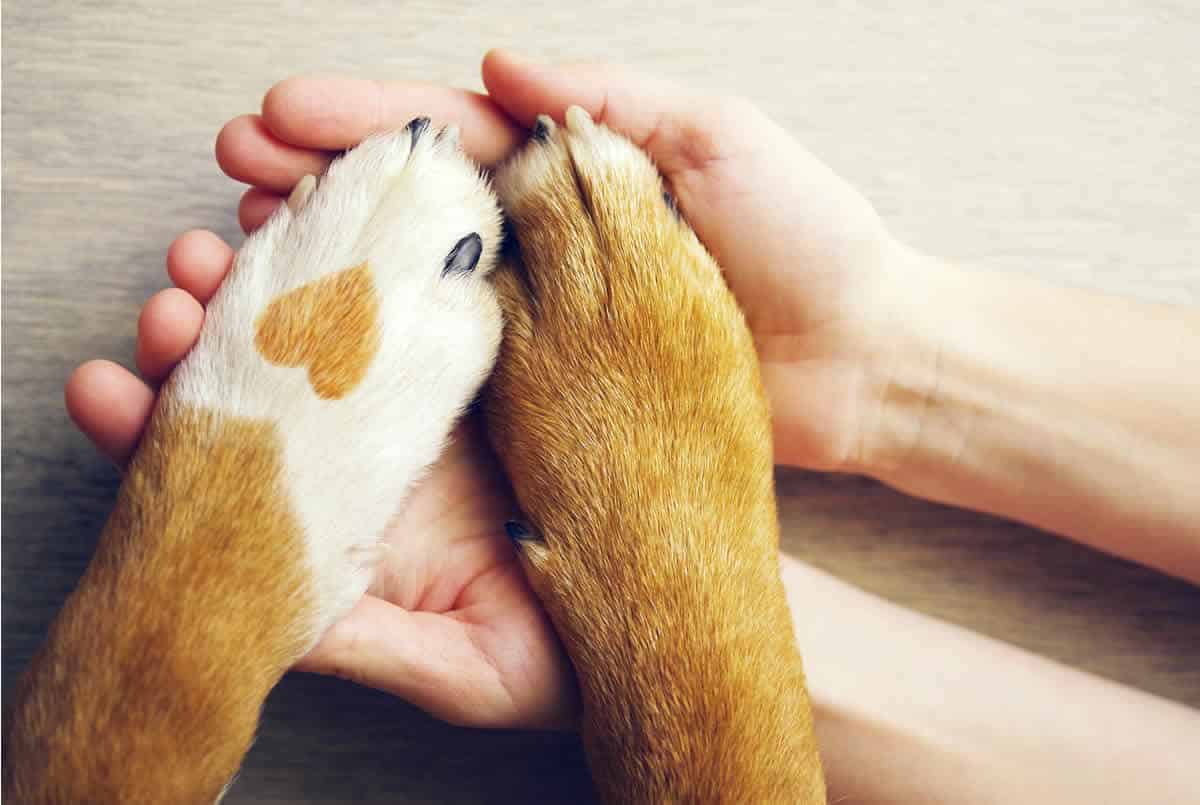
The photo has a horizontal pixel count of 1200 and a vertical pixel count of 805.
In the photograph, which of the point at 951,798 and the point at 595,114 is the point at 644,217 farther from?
the point at 951,798

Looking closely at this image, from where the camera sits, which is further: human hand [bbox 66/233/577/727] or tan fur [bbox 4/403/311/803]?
human hand [bbox 66/233/577/727]

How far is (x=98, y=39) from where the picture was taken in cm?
102

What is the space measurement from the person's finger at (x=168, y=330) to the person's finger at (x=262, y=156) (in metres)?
0.16

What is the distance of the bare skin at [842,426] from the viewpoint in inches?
32.5

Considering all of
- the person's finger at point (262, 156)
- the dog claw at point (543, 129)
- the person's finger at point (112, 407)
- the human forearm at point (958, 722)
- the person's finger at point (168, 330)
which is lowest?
the human forearm at point (958, 722)

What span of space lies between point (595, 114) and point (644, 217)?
0.50 ft

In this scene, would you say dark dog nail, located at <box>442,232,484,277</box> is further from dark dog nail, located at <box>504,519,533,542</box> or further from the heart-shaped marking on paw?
dark dog nail, located at <box>504,519,533,542</box>

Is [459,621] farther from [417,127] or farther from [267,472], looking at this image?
[417,127]

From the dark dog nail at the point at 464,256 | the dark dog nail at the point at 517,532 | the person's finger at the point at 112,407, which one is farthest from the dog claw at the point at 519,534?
the person's finger at the point at 112,407

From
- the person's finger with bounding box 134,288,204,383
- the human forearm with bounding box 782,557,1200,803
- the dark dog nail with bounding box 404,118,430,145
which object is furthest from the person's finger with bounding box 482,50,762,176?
the human forearm with bounding box 782,557,1200,803

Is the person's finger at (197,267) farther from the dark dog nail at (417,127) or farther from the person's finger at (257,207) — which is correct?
the dark dog nail at (417,127)

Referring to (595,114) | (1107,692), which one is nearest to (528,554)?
(595,114)

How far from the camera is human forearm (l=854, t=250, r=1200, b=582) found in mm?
989

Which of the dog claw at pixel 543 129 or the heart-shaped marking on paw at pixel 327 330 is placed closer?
the heart-shaped marking on paw at pixel 327 330
